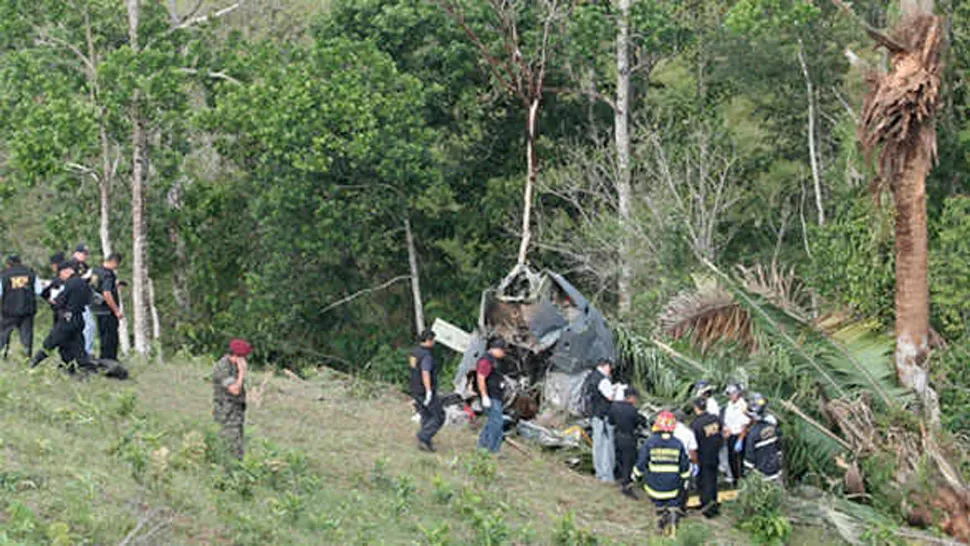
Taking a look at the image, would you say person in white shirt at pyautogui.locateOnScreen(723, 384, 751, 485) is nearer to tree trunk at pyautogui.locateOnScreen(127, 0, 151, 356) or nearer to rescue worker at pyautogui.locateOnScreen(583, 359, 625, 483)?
rescue worker at pyautogui.locateOnScreen(583, 359, 625, 483)

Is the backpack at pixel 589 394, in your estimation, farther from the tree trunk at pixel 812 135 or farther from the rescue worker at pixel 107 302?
the tree trunk at pixel 812 135

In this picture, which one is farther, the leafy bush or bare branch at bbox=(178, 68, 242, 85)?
bare branch at bbox=(178, 68, 242, 85)

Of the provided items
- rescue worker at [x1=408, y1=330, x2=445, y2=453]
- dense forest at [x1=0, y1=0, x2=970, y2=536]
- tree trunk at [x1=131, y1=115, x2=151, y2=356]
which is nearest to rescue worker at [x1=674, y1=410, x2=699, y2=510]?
rescue worker at [x1=408, y1=330, x2=445, y2=453]

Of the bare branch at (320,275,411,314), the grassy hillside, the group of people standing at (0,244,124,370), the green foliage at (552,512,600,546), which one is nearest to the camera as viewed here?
the grassy hillside

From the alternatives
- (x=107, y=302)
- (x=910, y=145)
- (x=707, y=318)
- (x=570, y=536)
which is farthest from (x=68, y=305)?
(x=910, y=145)

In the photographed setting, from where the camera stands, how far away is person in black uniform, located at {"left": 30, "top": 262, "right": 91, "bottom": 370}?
595 inches

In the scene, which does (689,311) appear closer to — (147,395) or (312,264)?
(147,395)

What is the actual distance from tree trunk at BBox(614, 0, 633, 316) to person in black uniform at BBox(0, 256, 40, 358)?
42.4 feet

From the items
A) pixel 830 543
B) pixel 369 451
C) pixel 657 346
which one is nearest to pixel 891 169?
pixel 657 346

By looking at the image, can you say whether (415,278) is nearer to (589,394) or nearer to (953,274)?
(589,394)

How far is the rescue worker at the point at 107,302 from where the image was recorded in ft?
53.6

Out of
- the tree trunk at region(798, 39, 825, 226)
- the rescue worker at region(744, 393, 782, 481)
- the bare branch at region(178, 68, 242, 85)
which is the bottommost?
the rescue worker at region(744, 393, 782, 481)

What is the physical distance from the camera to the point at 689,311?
19.0m

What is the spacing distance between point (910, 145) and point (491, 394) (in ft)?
21.5
